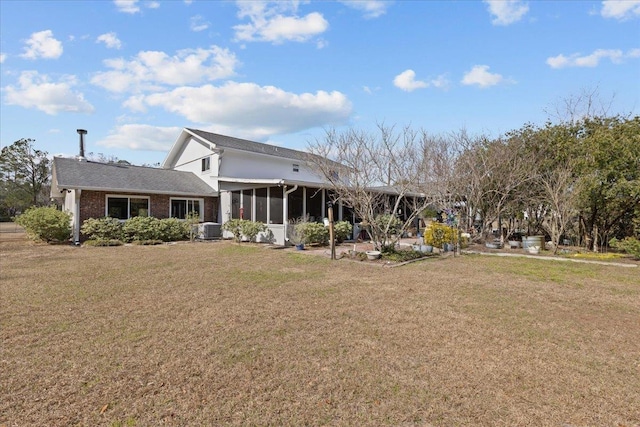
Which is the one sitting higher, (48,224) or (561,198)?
(561,198)

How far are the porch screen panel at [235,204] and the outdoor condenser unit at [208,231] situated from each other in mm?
988

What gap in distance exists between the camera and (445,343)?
4086mm

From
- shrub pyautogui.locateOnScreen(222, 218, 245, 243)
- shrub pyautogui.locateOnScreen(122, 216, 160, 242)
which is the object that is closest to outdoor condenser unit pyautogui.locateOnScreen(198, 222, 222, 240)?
shrub pyautogui.locateOnScreen(222, 218, 245, 243)

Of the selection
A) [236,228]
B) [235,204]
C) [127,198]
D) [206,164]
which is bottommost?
[236,228]

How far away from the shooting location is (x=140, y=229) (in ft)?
49.4

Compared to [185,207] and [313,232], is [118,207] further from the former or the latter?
[313,232]

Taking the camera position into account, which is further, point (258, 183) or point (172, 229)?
point (172, 229)

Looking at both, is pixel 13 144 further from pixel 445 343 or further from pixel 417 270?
pixel 445 343

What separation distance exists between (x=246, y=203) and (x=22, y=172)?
3029 centimetres

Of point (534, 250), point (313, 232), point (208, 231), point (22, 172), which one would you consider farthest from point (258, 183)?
point (22, 172)

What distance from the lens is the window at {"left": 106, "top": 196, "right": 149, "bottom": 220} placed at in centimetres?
1602

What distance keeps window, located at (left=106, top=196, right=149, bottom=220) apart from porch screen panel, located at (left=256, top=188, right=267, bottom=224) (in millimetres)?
5922

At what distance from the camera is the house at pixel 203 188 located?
1487 centimetres

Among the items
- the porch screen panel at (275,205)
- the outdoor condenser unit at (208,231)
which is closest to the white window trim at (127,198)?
the outdoor condenser unit at (208,231)
